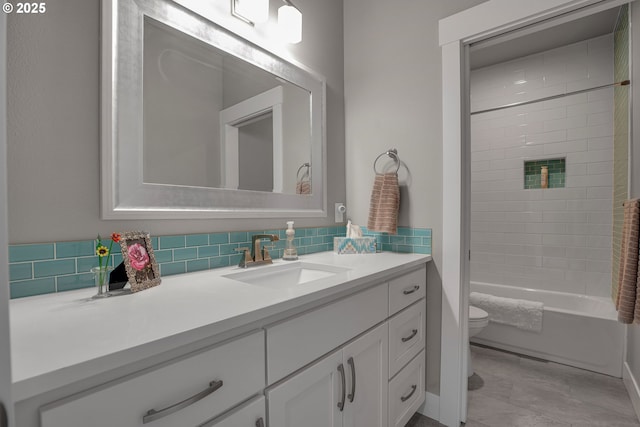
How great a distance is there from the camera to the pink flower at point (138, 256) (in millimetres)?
937

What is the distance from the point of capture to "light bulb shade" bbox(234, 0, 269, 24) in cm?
138

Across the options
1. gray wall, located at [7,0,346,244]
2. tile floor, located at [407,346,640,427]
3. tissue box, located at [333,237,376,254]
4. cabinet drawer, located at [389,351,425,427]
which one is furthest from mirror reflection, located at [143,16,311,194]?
tile floor, located at [407,346,640,427]

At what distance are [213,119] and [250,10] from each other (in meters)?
0.54

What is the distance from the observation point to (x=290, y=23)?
1.60m

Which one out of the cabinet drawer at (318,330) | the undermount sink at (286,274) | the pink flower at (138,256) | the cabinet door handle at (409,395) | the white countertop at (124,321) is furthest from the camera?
the cabinet door handle at (409,395)

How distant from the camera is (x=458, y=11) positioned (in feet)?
5.31

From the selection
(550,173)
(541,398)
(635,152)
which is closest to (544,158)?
(550,173)

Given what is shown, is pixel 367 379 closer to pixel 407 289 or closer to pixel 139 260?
pixel 407 289

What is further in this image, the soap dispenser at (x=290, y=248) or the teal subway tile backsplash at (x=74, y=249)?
the soap dispenser at (x=290, y=248)

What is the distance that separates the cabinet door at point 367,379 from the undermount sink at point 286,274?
306mm

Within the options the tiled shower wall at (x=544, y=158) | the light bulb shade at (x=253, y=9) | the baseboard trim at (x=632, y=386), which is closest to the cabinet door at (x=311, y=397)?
the light bulb shade at (x=253, y=9)

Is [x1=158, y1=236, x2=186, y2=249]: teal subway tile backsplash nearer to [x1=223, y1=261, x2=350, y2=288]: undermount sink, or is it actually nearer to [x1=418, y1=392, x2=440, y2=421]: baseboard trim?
[x1=223, y1=261, x2=350, y2=288]: undermount sink

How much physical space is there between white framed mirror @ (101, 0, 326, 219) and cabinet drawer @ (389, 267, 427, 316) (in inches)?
26.1

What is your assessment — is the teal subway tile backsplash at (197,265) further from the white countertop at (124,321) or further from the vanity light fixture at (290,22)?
the vanity light fixture at (290,22)
